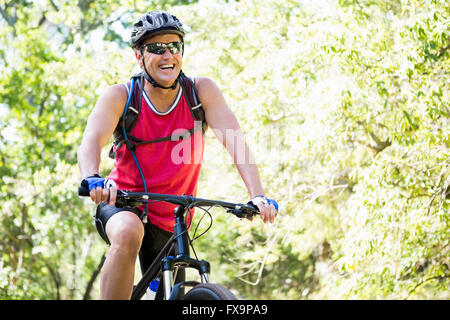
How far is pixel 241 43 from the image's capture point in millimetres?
14086

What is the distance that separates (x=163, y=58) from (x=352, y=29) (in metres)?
5.66

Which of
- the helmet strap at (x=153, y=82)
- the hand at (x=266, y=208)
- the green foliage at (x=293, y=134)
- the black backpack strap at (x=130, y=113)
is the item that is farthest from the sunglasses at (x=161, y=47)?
the green foliage at (x=293, y=134)

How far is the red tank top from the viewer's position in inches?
146

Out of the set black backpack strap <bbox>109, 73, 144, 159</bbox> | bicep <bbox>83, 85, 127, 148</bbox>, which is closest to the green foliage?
black backpack strap <bbox>109, 73, 144, 159</bbox>

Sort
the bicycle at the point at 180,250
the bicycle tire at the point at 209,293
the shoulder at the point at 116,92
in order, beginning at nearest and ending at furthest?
the bicycle tire at the point at 209,293 < the bicycle at the point at 180,250 < the shoulder at the point at 116,92

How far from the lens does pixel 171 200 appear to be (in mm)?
3012

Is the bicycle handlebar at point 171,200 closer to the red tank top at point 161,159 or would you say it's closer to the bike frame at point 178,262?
the bike frame at point 178,262

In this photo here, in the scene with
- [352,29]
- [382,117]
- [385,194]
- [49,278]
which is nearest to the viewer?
[385,194]

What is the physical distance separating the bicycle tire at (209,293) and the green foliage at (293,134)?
5.56 meters

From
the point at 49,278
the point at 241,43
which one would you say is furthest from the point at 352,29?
the point at 49,278

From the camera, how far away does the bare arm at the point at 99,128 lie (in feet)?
11.0

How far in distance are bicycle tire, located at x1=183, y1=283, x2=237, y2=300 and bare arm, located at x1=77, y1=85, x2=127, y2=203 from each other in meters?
0.86

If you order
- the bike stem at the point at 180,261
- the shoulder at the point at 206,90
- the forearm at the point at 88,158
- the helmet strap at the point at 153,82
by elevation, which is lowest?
the bike stem at the point at 180,261

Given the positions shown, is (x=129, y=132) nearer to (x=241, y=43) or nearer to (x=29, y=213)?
(x=241, y=43)
